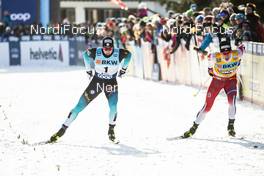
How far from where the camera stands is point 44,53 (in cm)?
3122

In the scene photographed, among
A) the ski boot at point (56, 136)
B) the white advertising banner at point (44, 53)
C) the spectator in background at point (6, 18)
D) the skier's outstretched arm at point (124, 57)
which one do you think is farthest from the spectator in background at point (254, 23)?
the spectator in background at point (6, 18)

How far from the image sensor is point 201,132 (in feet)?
43.1

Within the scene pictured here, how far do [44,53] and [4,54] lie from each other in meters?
1.83

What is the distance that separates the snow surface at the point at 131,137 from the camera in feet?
31.9

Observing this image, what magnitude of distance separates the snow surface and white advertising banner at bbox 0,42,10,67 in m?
10.3

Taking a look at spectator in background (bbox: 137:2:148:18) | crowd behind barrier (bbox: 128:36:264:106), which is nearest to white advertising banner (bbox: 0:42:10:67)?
crowd behind barrier (bbox: 128:36:264:106)

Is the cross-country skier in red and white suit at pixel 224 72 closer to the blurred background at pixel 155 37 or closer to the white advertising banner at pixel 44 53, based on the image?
the blurred background at pixel 155 37

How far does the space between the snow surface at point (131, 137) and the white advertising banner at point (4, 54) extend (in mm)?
10260

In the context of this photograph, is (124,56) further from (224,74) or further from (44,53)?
(44,53)

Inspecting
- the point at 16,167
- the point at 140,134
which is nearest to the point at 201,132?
the point at 140,134

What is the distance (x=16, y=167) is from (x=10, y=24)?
24.9 m

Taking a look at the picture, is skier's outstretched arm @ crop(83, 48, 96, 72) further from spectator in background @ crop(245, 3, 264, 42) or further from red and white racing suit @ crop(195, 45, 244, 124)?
spectator in background @ crop(245, 3, 264, 42)

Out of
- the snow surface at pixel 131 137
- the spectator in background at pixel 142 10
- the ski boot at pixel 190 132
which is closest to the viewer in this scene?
the snow surface at pixel 131 137

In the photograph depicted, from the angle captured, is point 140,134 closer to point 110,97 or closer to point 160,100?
point 110,97
